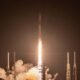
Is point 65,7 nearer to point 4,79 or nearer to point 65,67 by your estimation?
point 65,67

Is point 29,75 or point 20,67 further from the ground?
point 20,67

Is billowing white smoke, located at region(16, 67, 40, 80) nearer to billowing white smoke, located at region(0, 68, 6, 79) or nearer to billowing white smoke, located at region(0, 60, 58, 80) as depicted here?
billowing white smoke, located at region(0, 60, 58, 80)

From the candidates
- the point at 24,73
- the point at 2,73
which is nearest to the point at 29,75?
the point at 24,73

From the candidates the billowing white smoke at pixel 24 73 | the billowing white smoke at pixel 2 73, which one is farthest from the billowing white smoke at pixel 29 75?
the billowing white smoke at pixel 2 73

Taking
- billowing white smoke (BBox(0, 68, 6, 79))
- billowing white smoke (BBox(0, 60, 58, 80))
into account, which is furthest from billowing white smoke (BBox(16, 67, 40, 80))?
billowing white smoke (BBox(0, 68, 6, 79))

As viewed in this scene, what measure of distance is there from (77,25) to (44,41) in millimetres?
444

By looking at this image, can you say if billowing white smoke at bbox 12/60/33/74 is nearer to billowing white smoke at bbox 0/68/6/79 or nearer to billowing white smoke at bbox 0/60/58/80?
billowing white smoke at bbox 0/60/58/80

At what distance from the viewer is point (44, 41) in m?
3.15

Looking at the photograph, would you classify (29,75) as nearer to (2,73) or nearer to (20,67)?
(20,67)

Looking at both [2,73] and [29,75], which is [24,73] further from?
[2,73]

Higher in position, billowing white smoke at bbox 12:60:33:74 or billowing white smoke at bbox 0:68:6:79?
billowing white smoke at bbox 12:60:33:74

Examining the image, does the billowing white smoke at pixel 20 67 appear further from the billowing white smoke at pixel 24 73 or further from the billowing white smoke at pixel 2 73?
the billowing white smoke at pixel 2 73

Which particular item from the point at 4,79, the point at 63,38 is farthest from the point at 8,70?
the point at 63,38

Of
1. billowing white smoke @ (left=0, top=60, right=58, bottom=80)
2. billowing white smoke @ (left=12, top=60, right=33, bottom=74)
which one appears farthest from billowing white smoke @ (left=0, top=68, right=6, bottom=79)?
billowing white smoke @ (left=12, top=60, right=33, bottom=74)
